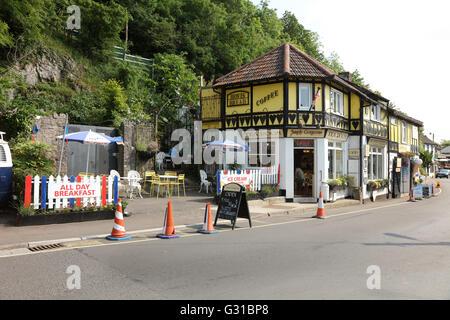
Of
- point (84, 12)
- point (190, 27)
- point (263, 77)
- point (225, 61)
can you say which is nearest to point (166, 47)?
point (190, 27)

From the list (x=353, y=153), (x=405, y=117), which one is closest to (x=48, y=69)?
(x=353, y=153)

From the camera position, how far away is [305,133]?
17500 millimetres

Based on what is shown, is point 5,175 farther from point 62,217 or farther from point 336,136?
point 336,136

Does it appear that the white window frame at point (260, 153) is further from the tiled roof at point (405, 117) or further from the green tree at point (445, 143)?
the green tree at point (445, 143)

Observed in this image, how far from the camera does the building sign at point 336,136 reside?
60.0 ft

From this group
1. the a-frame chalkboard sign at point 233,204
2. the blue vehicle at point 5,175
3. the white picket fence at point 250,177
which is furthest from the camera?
the white picket fence at point 250,177

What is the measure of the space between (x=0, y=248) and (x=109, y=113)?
48.8 ft

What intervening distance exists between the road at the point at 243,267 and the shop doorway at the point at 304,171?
9116 mm

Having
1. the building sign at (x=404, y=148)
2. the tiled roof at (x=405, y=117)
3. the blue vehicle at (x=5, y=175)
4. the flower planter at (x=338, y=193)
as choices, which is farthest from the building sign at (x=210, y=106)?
the building sign at (x=404, y=148)

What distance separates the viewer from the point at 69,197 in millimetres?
10102

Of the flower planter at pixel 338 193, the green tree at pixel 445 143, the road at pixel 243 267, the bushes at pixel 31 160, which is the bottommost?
the road at pixel 243 267

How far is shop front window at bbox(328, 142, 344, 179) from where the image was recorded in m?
19.2

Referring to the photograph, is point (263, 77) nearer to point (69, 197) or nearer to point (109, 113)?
point (109, 113)

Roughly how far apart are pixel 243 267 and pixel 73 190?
6.60 meters
